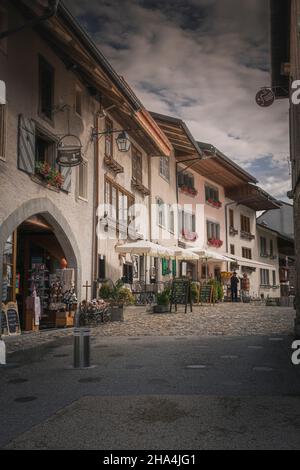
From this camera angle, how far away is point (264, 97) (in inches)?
523

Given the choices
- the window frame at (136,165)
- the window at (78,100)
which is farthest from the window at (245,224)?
the window at (78,100)

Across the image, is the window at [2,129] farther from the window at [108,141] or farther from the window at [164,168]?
the window at [164,168]

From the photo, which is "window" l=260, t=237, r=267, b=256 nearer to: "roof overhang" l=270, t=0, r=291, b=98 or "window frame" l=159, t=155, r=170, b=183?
"window frame" l=159, t=155, r=170, b=183

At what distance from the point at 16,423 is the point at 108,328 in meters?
7.89

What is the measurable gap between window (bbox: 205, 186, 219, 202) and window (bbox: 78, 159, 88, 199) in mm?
16117

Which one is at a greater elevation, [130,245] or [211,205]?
[211,205]

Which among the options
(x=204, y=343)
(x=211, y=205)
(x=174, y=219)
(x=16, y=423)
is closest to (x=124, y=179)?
(x=174, y=219)

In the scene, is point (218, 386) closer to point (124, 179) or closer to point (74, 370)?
point (74, 370)

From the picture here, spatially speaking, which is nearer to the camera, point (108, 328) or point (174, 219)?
point (108, 328)

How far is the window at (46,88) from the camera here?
12.7 m

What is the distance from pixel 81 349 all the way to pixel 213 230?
24.8m

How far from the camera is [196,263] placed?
28.6m

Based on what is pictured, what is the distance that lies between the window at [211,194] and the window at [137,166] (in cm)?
969

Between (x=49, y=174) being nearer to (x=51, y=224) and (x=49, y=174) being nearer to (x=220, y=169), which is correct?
(x=51, y=224)
